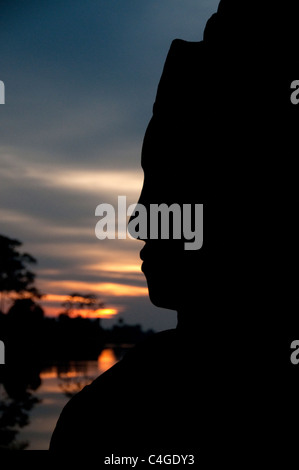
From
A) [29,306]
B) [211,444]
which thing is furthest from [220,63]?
[29,306]

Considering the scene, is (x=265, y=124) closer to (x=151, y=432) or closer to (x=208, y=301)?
(x=208, y=301)

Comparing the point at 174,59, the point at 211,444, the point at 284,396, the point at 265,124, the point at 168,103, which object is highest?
the point at 174,59

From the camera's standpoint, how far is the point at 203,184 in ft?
10.9

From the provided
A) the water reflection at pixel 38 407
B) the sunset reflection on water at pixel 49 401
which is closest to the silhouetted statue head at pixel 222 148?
the sunset reflection on water at pixel 49 401

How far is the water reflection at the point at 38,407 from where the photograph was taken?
11750 millimetres

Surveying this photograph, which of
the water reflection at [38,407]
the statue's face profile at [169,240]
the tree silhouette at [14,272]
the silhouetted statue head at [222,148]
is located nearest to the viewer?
the silhouetted statue head at [222,148]

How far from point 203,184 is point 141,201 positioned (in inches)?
20.0

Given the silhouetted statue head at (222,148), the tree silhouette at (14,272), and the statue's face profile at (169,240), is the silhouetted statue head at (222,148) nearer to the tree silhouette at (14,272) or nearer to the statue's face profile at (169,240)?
the statue's face profile at (169,240)

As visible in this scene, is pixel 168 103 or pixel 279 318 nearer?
pixel 279 318

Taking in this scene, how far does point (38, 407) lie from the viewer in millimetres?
15828

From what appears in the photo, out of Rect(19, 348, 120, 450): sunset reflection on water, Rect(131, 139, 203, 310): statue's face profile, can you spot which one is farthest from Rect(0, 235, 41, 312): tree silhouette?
Rect(131, 139, 203, 310): statue's face profile

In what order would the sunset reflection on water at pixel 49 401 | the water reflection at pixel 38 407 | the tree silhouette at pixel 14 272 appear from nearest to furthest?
the water reflection at pixel 38 407, the sunset reflection on water at pixel 49 401, the tree silhouette at pixel 14 272

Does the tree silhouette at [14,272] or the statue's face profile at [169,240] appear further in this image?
the tree silhouette at [14,272]

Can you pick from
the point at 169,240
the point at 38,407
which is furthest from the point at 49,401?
the point at 169,240
